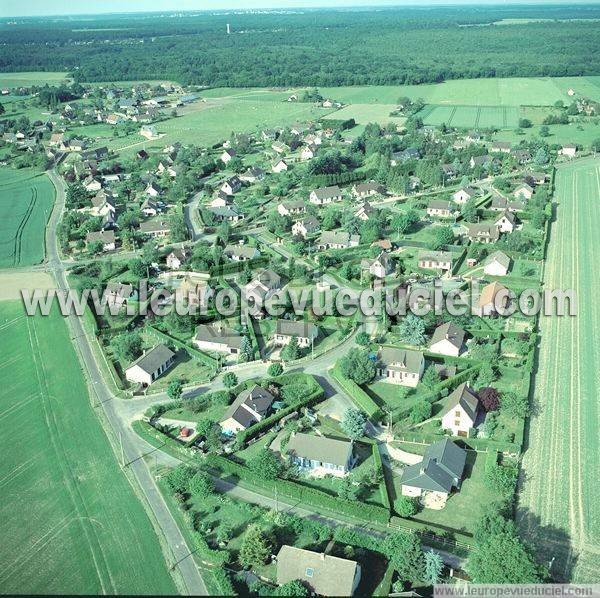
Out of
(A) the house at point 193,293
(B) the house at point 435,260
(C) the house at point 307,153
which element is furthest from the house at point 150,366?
(C) the house at point 307,153

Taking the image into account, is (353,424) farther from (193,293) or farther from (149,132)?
(149,132)

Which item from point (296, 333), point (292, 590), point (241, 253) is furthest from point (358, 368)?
point (241, 253)

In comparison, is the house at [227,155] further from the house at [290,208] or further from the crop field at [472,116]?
the crop field at [472,116]

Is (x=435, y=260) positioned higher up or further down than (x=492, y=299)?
higher up

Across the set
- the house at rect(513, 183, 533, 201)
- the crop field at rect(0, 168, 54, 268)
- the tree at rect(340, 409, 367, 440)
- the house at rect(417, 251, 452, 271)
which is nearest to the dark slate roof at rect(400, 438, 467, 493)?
the tree at rect(340, 409, 367, 440)

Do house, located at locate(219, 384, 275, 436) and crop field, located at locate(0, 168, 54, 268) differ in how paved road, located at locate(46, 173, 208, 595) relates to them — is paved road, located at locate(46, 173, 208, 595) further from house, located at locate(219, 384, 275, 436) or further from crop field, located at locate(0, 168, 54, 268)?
crop field, located at locate(0, 168, 54, 268)

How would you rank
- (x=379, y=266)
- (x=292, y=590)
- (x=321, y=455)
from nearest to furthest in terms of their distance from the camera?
(x=292, y=590) < (x=321, y=455) < (x=379, y=266)
